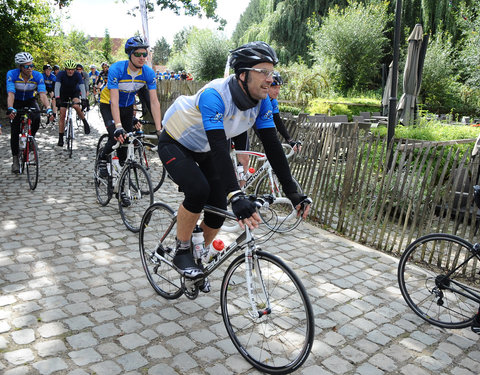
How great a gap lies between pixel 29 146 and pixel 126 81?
258 centimetres

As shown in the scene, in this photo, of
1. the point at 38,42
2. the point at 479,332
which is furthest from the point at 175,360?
the point at 38,42

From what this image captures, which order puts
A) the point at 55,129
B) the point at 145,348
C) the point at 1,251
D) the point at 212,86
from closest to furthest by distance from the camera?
the point at 212,86
the point at 145,348
the point at 1,251
the point at 55,129

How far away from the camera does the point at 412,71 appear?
12031 mm

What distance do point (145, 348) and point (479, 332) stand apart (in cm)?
262

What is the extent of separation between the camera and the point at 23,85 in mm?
8109

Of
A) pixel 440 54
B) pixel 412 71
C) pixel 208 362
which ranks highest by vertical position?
pixel 440 54

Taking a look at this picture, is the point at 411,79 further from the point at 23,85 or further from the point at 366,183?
the point at 23,85

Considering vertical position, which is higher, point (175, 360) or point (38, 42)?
point (38, 42)

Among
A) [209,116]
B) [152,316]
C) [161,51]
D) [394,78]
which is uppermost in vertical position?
[161,51]

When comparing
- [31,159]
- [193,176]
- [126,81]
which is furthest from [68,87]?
[193,176]

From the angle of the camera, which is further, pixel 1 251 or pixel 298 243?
pixel 298 243

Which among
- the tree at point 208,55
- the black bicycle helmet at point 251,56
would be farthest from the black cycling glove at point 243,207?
the tree at point 208,55

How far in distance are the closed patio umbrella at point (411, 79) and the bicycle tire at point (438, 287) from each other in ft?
27.1

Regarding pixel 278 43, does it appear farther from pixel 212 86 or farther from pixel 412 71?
pixel 212 86
